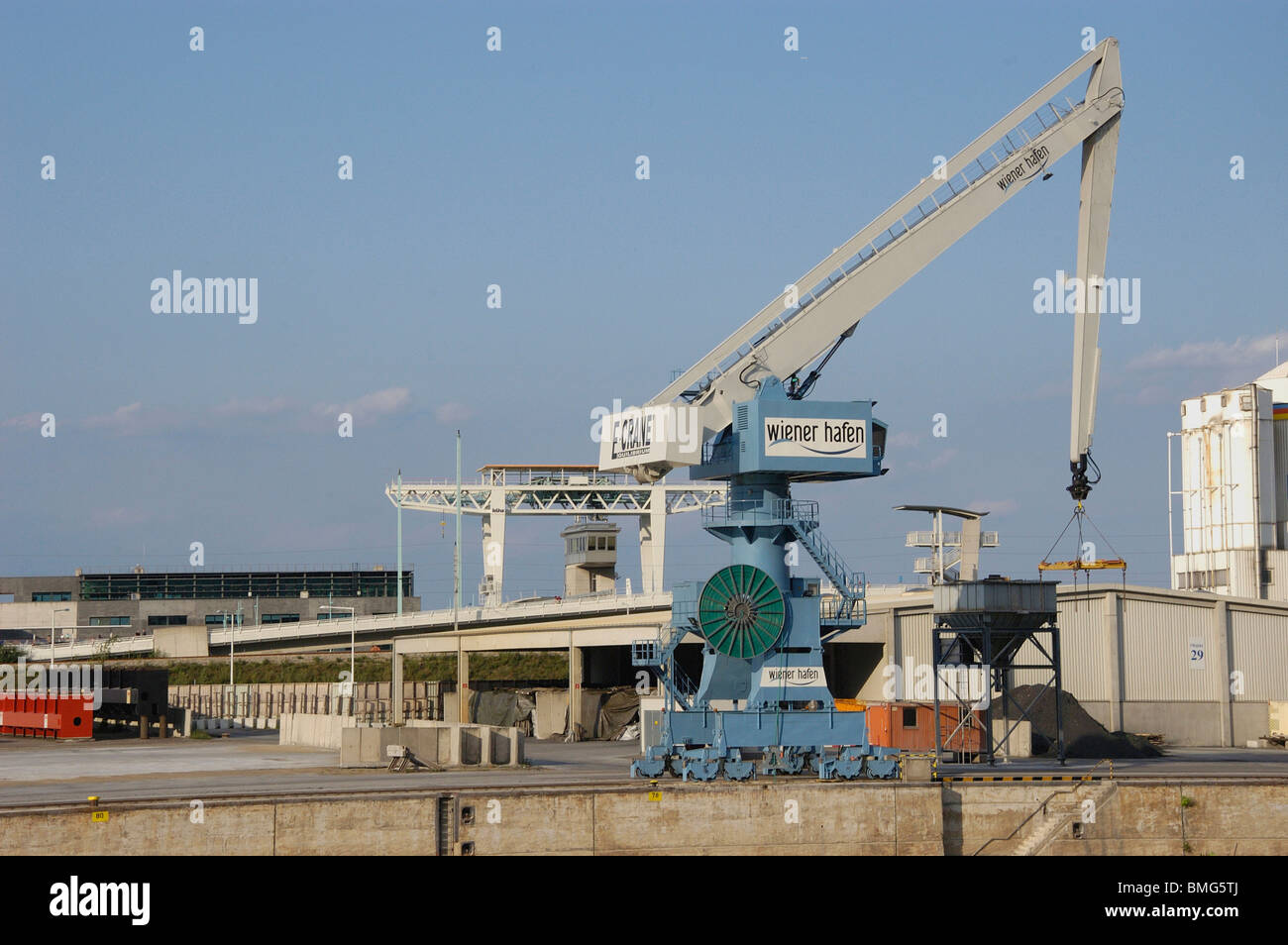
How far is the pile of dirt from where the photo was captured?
188 feet

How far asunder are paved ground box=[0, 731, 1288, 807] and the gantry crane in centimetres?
425

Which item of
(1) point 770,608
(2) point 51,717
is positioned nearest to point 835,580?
(1) point 770,608

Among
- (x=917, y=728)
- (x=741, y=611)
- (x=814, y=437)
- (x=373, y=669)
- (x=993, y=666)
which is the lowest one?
(x=373, y=669)

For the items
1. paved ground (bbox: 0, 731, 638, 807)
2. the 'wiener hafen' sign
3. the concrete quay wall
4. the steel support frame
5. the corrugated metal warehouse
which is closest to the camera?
the concrete quay wall

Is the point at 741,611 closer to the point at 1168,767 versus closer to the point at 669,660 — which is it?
the point at 669,660

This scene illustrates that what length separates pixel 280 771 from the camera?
169 feet

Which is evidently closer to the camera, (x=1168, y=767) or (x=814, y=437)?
(x=814, y=437)

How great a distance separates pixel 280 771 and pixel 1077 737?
30.3 m

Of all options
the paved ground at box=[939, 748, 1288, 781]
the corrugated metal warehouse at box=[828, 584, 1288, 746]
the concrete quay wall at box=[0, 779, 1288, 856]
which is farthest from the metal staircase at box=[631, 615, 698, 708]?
the corrugated metal warehouse at box=[828, 584, 1288, 746]

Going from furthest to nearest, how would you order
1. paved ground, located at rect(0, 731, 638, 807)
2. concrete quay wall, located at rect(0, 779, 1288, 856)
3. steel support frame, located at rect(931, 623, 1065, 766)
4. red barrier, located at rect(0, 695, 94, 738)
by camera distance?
red barrier, located at rect(0, 695, 94, 738) → steel support frame, located at rect(931, 623, 1065, 766) → paved ground, located at rect(0, 731, 638, 807) → concrete quay wall, located at rect(0, 779, 1288, 856)

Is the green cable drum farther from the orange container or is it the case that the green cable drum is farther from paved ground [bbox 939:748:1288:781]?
the orange container

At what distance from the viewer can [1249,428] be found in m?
89.0
